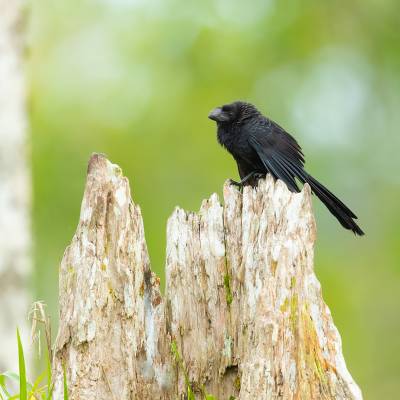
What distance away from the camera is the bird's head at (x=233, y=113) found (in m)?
7.36

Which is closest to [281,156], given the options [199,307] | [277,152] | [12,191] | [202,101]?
[277,152]

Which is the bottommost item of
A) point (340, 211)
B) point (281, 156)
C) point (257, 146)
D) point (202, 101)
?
point (340, 211)

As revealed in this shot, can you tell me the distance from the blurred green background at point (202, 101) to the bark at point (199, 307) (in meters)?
10.3

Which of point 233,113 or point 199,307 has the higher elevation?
point 233,113

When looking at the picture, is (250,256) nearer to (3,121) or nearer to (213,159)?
(3,121)

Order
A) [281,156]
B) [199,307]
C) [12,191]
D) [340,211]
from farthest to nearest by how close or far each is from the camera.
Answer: [12,191]
[281,156]
[340,211]
[199,307]

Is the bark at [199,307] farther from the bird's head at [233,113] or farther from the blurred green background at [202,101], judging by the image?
the blurred green background at [202,101]

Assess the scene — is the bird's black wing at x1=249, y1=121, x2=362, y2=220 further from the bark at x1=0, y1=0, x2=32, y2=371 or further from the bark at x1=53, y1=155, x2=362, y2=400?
the bark at x1=0, y1=0, x2=32, y2=371

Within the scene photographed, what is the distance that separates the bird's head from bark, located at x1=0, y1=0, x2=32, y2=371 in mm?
1970

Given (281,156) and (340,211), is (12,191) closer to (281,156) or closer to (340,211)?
(281,156)

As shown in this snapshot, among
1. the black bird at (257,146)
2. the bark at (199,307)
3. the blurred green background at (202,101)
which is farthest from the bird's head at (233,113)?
the blurred green background at (202,101)

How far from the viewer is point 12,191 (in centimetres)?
789

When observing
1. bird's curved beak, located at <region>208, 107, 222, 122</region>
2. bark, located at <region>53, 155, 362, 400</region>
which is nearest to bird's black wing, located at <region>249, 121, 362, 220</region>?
bird's curved beak, located at <region>208, 107, 222, 122</region>

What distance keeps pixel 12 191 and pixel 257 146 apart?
2.43 meters
